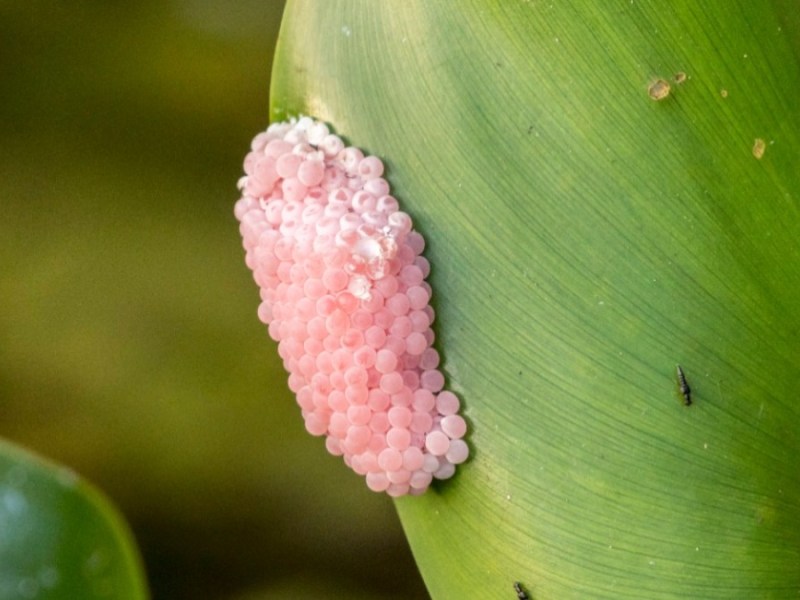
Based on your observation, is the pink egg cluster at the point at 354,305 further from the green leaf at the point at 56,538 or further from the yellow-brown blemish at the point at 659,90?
the green leaf at the point at 56,538

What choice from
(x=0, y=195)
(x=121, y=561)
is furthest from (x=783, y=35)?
(x=0, y=195)

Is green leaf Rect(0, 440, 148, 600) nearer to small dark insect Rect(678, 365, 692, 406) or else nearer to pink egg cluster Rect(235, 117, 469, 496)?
pink egg cluster Rect(235, 117, 469, 496)

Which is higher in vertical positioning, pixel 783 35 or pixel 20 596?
pixel 783 35

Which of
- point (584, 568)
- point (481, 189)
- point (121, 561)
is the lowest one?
point (584, 568)

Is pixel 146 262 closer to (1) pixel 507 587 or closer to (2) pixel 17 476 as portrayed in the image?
(2) pixel 17 476

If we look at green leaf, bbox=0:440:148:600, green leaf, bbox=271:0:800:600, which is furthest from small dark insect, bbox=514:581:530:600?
green leaf, bbox=0:440:148:600

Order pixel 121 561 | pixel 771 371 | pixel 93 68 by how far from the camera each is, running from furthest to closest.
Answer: pixel 93 68 → pixel 121 561 → pixel 771 371

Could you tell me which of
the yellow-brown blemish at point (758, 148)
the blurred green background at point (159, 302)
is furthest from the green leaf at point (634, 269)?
the blurred green background at point (159, 302)
